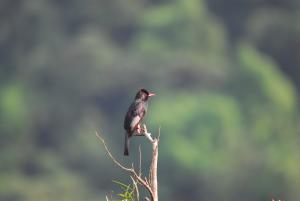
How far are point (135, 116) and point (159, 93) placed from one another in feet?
197

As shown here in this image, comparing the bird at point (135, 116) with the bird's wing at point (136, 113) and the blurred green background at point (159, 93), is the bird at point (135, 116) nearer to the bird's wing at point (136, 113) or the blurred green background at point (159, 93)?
the bird's wing at point (136, 113)

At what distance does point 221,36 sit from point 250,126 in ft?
38.9

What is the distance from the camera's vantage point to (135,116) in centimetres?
916

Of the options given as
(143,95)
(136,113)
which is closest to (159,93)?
(143,95)

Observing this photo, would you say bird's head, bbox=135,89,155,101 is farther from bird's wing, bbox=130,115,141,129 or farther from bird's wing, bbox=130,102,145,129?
bird's wing, bbox=130,115,141,129

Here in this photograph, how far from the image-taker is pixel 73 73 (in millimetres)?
74375

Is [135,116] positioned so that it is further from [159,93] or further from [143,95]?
[159,93]

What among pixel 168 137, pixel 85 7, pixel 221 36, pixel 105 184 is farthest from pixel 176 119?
pixel 85 7

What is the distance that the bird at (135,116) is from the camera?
9.02 m

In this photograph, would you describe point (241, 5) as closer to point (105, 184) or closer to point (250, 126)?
point (250, 126)

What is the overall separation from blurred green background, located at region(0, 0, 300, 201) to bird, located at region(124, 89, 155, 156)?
45311mm

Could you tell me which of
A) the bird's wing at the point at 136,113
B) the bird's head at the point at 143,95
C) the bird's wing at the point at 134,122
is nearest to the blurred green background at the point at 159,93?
the bird's head at the point at 143,95

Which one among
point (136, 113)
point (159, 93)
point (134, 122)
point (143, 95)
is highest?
point (159, 93)

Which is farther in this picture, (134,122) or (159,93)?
(159,93)
